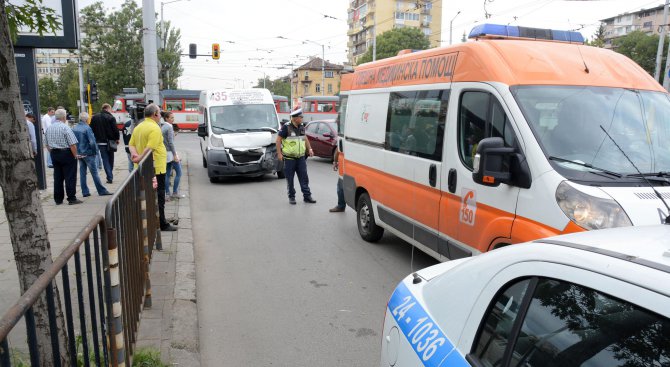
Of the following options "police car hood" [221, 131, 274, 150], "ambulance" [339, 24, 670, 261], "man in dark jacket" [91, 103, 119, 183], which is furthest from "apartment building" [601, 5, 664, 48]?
"ambulance" [339, 24, 670, 261]

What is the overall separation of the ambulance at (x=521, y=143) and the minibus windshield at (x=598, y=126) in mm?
10

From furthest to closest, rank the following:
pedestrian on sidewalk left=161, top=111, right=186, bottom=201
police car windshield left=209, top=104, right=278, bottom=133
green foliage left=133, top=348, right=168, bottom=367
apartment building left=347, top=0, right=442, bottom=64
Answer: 1. apartment building left=347, top=0, right=442, bottom=64
2. police car windshield left=209, top=104, right=278, bottom=133
3. pedestrian on sidewalk left=161, top=111, right=186, bottom=201
4. green foliage left=133, top=348, right=168, bottom=367

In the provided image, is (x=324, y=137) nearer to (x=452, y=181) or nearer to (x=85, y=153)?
(x=85, y=153)

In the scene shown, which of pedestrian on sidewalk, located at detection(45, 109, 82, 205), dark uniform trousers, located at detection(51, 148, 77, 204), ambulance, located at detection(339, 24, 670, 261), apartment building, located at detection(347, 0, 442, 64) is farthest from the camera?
apartment building, located at detection(347, 0, 442, 64)

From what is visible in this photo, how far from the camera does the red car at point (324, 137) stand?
57.1 ft

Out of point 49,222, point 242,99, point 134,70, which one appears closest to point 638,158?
point 49,222

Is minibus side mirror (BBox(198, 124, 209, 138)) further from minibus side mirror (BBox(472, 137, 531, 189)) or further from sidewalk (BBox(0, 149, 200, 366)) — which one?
minibus side mirror (BBox(472, 137, 531, 189))

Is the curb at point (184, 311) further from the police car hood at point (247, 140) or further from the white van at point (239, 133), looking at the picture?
the police car hood at point (247, 140)

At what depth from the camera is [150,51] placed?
12648mm

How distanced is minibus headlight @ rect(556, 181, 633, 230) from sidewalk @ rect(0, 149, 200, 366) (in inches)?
116

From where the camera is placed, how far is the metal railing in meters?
1.84

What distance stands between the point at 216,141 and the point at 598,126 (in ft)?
34.4

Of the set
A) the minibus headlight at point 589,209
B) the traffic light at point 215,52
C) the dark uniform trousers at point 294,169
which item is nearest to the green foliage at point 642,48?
the traffic light at point 215,52

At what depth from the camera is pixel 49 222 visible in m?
8.27
